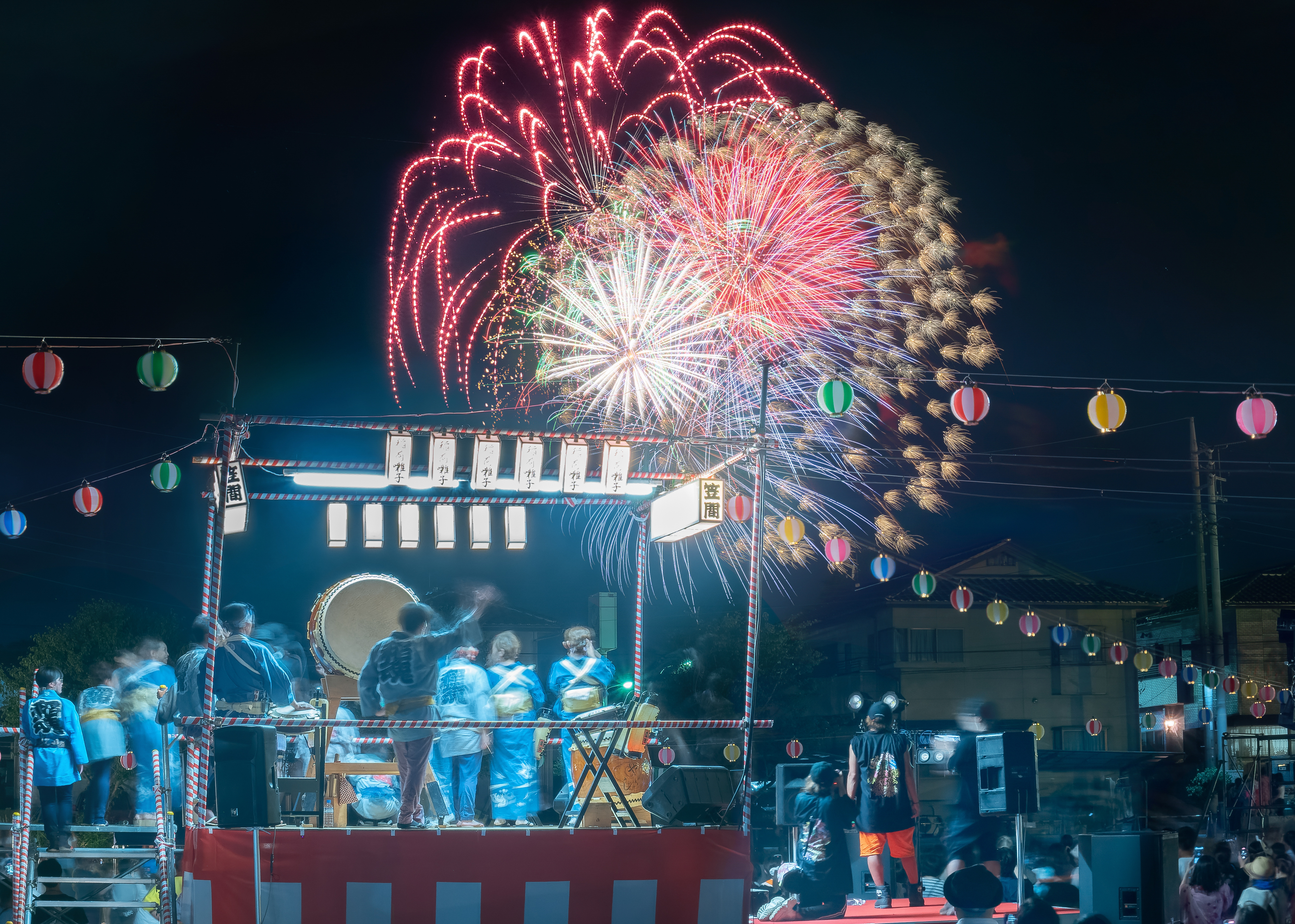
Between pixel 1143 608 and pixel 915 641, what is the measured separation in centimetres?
788

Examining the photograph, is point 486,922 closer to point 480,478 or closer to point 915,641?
point 480,478

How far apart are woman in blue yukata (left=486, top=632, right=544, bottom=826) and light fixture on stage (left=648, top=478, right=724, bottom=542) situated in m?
1.57

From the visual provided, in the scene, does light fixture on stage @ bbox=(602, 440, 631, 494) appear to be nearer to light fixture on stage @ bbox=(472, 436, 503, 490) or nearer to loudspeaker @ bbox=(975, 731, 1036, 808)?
light fixture on stage @ bbox=(472, 436, 503, 490)

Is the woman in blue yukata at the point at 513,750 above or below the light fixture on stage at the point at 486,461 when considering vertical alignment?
below

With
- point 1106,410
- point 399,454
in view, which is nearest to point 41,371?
point 399,454

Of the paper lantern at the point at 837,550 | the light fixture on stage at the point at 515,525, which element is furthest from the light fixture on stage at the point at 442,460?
the paper lantern at the point at 837,550

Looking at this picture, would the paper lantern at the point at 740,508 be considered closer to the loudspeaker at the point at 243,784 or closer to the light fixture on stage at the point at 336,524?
the light fixture on stage at the point at 336,524

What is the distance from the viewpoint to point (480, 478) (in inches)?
364

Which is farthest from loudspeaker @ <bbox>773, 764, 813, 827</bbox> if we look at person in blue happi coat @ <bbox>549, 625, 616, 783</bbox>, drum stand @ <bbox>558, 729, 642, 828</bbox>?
drum stand @ <bbox>558, 729, 642, 828</bbox>

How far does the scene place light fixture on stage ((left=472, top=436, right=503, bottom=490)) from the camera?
9.13 m

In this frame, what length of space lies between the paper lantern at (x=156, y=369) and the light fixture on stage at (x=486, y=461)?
12.1 feet

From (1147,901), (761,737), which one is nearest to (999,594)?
(761,737)

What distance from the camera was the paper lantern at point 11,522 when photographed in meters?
14.8

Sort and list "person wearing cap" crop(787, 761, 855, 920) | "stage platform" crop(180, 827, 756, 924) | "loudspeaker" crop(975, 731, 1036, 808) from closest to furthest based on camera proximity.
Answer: "stage platform" crop(180, 827, 756, 924) < "person wearing cap" crop(787, 761, 855, 920) < "loudspeaker" crop(975, 731, 1036, 808)
